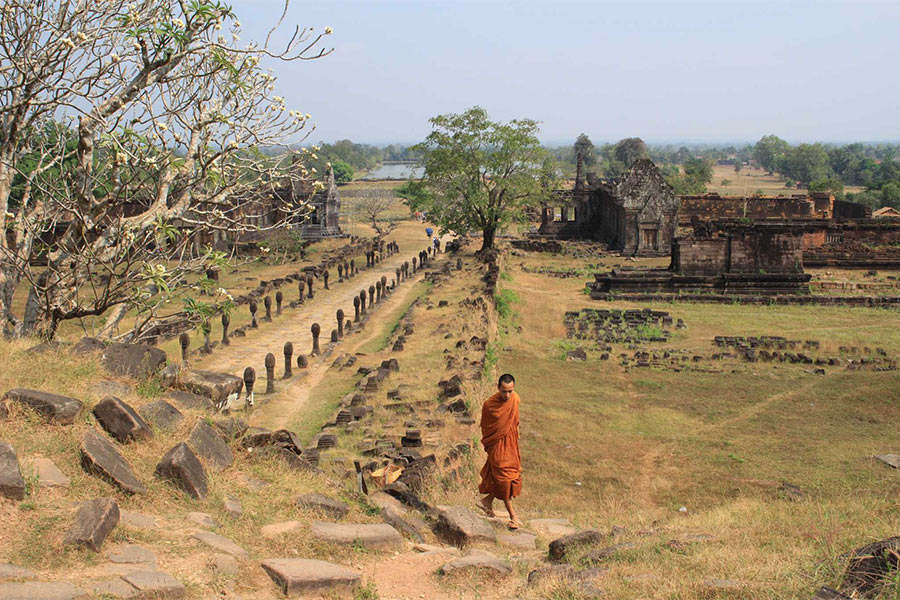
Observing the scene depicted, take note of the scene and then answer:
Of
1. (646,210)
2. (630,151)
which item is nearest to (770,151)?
(630,151)

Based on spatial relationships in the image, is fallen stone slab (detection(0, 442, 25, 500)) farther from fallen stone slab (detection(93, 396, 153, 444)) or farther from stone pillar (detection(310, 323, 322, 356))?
stone pillar (detection(310, 323, 322, 356))

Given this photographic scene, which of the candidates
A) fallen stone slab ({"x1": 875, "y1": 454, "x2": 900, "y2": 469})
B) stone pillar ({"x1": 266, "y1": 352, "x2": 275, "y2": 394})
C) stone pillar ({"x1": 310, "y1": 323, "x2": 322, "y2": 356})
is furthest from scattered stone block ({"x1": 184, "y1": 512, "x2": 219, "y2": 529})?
stone pillar ({"x1": 310, "y1": 323, "x2": 322, "y2": 356})

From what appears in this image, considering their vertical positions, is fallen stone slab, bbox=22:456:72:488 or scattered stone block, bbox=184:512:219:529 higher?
fallen stone slab, bbox=22:456:72:488

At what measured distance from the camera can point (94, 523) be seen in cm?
488

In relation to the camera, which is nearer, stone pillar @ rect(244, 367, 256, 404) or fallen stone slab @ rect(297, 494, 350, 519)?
fallen stone slab @ rect(297, 494, 350, 519)

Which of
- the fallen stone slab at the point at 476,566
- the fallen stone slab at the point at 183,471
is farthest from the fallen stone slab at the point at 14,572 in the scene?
the fallen stone slab at the point at 476,566

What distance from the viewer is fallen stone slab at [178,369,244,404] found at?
835 cm

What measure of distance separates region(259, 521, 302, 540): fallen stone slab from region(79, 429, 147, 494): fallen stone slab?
976 millimetres

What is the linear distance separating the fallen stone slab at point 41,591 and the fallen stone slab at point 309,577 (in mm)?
1204

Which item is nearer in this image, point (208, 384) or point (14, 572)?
point (14, 572)

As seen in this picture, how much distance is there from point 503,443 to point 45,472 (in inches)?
159

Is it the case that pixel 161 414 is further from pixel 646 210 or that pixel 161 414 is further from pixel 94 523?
pixel 646 210

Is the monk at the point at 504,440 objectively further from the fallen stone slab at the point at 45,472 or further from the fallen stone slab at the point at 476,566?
the fallen stone slab at the point at 45,472

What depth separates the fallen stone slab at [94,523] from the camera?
4773mm
